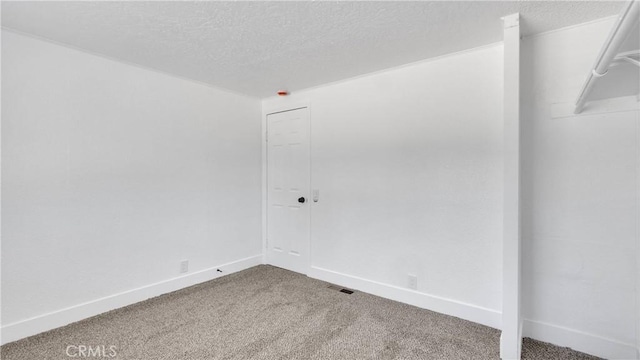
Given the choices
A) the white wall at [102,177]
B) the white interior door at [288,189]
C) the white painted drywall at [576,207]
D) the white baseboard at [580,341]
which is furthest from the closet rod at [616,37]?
the white wall at [102,177]

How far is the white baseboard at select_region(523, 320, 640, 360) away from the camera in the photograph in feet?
6.11

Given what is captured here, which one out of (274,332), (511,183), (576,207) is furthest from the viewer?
(274,332)

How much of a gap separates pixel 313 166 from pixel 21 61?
2661 mm

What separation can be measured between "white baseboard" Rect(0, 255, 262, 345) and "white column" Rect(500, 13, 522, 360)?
115 inches

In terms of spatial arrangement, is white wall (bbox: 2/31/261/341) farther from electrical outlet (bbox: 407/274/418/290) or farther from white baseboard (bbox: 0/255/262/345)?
electrical outlet (bbox: 407/274/418/290)

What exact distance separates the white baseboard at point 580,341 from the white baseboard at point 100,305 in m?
3.10

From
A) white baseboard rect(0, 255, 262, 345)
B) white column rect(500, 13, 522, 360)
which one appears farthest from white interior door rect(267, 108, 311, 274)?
white column rect(500, 13, 522, 360)

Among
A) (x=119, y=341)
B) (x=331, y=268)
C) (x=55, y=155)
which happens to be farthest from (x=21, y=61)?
(x=331, y=268)

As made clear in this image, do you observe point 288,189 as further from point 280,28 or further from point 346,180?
point 280,28

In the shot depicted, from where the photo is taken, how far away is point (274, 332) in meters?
2.20

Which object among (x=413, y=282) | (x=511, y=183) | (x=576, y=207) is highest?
(x=511, y=183)

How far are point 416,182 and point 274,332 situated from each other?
71.1 inches

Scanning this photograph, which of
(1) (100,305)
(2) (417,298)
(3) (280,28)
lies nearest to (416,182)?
(2) (417,298)

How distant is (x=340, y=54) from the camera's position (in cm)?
251
